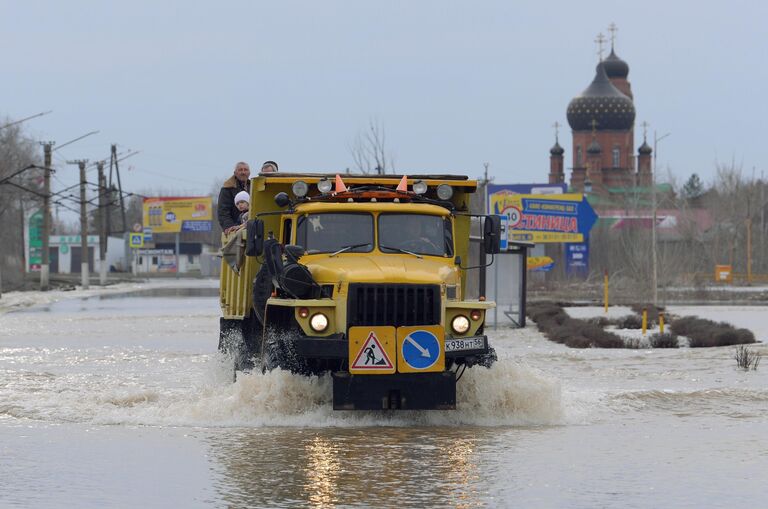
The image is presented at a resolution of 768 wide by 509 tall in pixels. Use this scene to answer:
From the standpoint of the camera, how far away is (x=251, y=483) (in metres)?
11.3

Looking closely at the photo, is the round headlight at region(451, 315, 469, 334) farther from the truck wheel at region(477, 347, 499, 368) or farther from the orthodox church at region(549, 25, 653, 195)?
the orthodox church at region(549, 25, 653, 195)

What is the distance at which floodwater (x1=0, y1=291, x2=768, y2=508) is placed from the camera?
1078cm

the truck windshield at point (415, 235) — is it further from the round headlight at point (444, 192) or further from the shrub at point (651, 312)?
the shrub at point (651, 312)

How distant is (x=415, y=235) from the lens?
52.4ft

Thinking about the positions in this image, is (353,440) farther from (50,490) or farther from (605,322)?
(605,322)

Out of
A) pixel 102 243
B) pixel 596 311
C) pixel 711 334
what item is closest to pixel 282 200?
pixel 711 334

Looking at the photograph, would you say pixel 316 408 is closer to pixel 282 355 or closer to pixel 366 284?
pixel 282 355

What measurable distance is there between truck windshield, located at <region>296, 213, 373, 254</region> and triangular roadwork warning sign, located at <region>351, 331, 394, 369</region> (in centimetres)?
163

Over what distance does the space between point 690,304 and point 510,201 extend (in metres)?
15.8

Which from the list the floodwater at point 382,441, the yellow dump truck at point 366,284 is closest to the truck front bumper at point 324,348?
the yellow dump truck at point 366,284

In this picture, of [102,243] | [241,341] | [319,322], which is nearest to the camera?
[319,322]

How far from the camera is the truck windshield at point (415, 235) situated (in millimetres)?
15789

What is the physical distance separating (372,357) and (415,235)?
83.0 inches

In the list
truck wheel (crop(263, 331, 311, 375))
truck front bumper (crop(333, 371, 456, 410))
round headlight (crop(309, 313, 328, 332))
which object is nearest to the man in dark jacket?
truck wheel (crop(263, 331, 311, 375))
